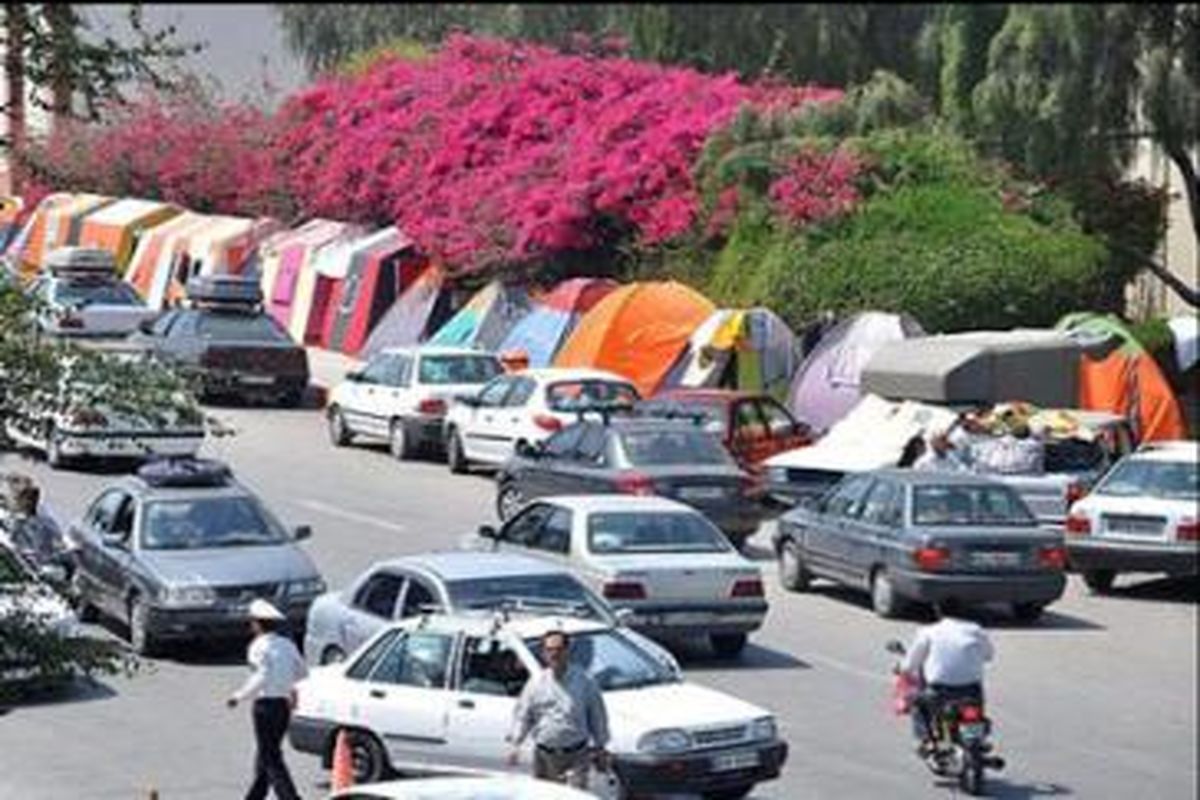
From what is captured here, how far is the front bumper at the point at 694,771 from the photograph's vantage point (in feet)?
51.2

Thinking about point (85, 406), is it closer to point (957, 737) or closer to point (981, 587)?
point (957, 737)

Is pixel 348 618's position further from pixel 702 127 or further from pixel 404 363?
pixel 702 127

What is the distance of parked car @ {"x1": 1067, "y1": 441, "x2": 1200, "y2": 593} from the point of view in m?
25.4

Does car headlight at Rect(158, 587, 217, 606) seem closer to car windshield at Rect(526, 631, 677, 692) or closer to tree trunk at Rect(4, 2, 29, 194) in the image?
car windshield at Rect(526, 631, 677, 692)

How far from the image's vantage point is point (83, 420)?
1099 cm

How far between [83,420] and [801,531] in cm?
1505

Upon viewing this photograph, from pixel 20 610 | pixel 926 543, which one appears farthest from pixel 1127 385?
pixel 20 610

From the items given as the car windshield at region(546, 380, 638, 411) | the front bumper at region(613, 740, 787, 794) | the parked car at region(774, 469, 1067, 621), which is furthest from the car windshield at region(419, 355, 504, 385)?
the front bumper at region(613, 740, 787, 794)

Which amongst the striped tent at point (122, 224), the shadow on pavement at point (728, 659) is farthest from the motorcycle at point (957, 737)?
the striped tent at point (122, 224)

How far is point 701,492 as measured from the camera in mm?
26641

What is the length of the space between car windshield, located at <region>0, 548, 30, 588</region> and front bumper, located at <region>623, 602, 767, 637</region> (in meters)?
10.8

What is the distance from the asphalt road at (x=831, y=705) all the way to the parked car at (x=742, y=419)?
5.44ft

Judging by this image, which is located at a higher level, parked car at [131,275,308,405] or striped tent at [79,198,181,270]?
striped tent at [79,198,181,270]

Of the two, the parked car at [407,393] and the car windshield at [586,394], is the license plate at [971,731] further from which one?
the parked car at [407,393]
